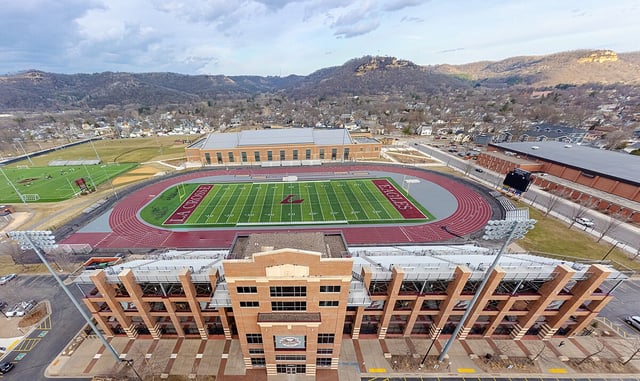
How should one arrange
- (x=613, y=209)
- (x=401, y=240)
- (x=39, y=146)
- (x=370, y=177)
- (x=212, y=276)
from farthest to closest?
(x=39, y=146), (x=370, y=177), (x=613, y=209), (x=401, y=240), (x=212, y=276)

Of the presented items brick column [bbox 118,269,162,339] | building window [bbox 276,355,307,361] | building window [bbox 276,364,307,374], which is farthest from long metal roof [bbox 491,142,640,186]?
brick column [bbox 118,269,162,339]

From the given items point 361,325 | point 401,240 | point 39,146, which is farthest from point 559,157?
point 39,146

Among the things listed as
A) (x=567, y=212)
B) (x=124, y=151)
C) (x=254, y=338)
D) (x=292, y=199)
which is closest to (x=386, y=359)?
(x=254, y=338)

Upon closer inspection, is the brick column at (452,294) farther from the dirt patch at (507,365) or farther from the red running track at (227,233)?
the red running track at (227,233)

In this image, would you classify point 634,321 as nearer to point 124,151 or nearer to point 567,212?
point 567,212

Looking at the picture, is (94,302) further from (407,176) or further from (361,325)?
(407,176)

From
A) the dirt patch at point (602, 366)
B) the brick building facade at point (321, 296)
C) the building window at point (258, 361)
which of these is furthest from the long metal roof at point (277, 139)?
the dirt patch at point (602, 366)

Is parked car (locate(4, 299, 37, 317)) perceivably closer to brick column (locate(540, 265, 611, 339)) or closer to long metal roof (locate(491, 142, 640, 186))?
brick column (locate(540, 265, 611, 339))
